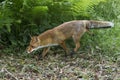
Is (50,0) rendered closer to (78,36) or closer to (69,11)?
(69,11)

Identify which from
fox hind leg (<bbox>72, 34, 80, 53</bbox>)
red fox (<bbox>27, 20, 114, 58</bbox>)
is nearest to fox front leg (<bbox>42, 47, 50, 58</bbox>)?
red fox (<bbox>27, 20, 114, 58</bbox>)

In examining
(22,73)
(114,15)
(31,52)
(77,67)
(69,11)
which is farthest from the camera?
(114,15)

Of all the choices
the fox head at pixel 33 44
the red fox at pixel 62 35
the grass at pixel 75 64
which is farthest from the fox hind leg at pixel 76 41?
the fox head at pixel 33 44

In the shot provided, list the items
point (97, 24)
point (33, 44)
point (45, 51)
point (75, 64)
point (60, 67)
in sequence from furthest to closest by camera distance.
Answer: point (97, 24), point (45, 51), point (33, 44), point (75, 64), point (60, 67)

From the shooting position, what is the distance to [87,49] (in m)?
7.59

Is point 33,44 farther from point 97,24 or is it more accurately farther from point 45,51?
point 97,24

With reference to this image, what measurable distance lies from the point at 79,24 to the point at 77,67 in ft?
3.66

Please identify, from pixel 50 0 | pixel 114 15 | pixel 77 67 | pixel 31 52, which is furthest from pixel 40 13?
pixel 114 15

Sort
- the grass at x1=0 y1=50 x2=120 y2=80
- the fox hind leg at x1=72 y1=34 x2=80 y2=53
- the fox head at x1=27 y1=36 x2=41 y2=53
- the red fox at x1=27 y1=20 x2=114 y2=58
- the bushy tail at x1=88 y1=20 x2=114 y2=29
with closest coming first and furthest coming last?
the grass at x1=0 y1=50 x2=120 y2=80 → the fox head at x1=27 y1=36 x2=41 y2=53 → the red fox at x1=27 y1=20 x2=114 y2=58 → the fox hind leg at x1=72 y1=34 x2=80 y2=53 → the bushy tail at x1=88 y1=20 x2=114 y2=29

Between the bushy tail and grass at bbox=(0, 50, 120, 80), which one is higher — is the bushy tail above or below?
above

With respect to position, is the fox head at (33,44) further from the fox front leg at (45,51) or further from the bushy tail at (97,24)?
the bushy tail at (97,24)

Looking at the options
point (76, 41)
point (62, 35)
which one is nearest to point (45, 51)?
point (62, 35)

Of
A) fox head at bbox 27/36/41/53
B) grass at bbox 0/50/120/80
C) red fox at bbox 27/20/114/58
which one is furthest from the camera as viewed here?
red fox at bbox 27/20/114/58

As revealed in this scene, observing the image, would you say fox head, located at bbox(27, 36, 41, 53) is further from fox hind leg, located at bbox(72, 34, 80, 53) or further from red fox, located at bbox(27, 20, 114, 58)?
fox hind leg, located at bbox(72, 34, 80, 53)
